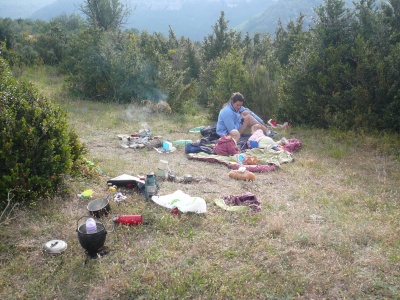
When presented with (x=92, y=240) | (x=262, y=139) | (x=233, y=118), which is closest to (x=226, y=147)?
(x=262, y=139)

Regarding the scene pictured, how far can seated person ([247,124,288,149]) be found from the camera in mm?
A: 7092

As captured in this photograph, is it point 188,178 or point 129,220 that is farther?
point 188,178

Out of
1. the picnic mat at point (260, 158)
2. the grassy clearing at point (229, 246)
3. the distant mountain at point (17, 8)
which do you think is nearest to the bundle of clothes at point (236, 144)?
the picnic mat at point (260, 158)

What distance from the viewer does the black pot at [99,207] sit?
398cm

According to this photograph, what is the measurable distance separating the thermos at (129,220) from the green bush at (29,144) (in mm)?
953

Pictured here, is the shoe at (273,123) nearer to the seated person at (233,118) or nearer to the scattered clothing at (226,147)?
the seated person at (233,118)

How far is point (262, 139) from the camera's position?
285 inches

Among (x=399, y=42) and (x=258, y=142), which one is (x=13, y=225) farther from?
(x=399, y=42)

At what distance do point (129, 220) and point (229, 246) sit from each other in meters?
1.09

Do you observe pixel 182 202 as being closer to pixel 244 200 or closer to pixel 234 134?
pixel 244 200

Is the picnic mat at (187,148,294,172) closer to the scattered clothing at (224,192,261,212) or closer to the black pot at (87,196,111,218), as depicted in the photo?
the scattered clothing at (224,192,261,212)

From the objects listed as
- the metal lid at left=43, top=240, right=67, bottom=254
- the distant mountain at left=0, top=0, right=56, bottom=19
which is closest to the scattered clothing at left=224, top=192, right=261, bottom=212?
the metal lid at left=43, top=240, right=67, bottom=254

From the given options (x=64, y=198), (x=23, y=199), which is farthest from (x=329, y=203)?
(x=23, y=199)

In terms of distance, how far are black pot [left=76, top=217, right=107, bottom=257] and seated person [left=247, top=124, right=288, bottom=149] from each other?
4.31 metres
